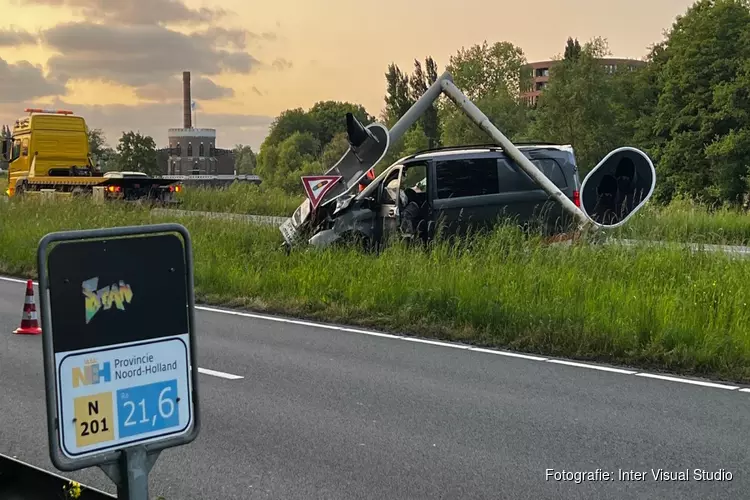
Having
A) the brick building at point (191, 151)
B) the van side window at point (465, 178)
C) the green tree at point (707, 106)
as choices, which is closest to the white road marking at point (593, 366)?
the van side window at point (465, 178)

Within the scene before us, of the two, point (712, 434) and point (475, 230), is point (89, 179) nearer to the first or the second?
point (475, 230)

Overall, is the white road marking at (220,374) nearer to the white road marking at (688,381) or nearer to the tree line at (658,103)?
the white road marking at (688,381)

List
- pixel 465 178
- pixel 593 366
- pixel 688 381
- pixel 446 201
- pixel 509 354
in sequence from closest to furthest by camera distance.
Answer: pixel 688 381 → pixel 593 366 → pixel 509 354 → pixel 446 201 → pixel 465 178

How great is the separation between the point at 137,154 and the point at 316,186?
74.7 metres

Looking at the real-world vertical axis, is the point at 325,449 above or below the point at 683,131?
below

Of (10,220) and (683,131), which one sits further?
(683,131)

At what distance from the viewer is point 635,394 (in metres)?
6.91

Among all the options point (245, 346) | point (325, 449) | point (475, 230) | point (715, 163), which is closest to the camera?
point (325, 449)

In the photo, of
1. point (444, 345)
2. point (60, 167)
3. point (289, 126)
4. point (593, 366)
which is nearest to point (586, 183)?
point (444, 345)

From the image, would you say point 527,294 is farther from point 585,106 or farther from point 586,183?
point 585,106

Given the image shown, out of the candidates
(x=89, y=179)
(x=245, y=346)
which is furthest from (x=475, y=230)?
(x=89, y=179)

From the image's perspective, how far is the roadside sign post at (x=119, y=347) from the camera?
9.14 ft

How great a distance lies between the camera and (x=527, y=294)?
10031mm

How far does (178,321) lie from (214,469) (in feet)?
7.93
